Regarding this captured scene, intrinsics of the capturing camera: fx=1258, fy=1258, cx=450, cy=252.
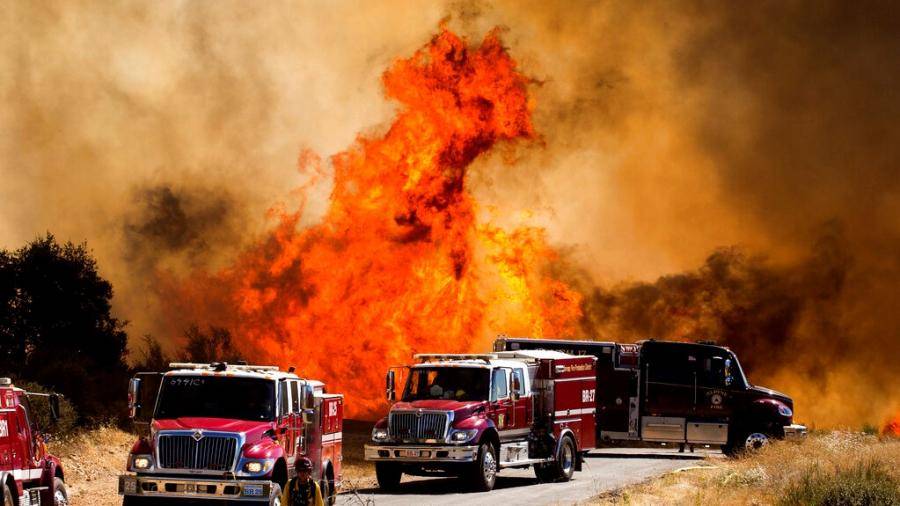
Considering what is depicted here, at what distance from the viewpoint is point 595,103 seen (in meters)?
66.2

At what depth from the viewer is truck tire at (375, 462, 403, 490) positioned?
29.3 metres

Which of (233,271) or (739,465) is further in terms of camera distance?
(233,271)

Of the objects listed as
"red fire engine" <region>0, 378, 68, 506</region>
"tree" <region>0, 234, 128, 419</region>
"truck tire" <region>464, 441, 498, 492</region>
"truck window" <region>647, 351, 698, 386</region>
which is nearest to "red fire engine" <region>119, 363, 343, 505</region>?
"red fire engine" <region>0, 378, 68, 506</region>

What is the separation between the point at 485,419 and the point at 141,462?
1018cm

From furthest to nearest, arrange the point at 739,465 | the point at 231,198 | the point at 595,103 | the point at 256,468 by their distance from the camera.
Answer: the point at 231,198 → the point at 595,103 → the point at 739,465 → the point at 256,468

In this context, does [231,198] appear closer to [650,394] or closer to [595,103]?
[595,103]

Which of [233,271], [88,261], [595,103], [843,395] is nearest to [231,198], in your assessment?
[233,271]

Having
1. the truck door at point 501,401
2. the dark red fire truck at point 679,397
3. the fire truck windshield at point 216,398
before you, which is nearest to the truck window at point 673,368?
the dark red fire truck at point 679,397

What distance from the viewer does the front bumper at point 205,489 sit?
2058cm

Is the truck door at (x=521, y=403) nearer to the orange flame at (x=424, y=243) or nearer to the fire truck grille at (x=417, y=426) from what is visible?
the fire truck grille at (x=417, y=426)

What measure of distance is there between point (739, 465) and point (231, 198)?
47.1 m

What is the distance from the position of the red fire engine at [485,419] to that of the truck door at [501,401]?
24 mm

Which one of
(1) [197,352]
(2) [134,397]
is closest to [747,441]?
(2) [134,397]

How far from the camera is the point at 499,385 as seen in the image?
30.1m
